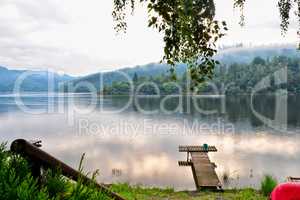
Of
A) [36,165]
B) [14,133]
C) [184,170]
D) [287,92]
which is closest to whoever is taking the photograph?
[36,165]

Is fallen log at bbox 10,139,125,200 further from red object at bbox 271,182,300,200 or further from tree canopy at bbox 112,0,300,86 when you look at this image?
red object at bbox 271,182,300,200

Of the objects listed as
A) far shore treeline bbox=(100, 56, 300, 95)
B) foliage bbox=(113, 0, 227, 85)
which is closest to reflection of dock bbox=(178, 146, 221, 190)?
foliage bbox=(113, 0, 227, 85)

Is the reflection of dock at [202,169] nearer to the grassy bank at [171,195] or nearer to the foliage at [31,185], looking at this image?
the grassy bank at [171,195]

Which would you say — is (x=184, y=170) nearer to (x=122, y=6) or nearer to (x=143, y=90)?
(x=122, y=6)

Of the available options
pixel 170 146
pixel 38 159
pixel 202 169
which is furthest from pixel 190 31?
pixel 170 146

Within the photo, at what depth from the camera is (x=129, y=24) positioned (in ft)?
18.8

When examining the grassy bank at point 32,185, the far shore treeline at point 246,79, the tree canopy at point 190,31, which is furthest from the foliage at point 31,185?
the far shore treeline at point 246,79

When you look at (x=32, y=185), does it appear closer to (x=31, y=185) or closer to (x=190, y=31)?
(x=31, y=185)

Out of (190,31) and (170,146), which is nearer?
(190,31)

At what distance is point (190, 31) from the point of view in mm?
4234

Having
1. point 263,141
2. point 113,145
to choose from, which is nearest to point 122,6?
point 113,145

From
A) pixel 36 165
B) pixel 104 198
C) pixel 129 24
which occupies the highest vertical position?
pixel 129 24

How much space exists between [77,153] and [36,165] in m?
31.3

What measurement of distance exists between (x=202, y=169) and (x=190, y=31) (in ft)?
55.3
